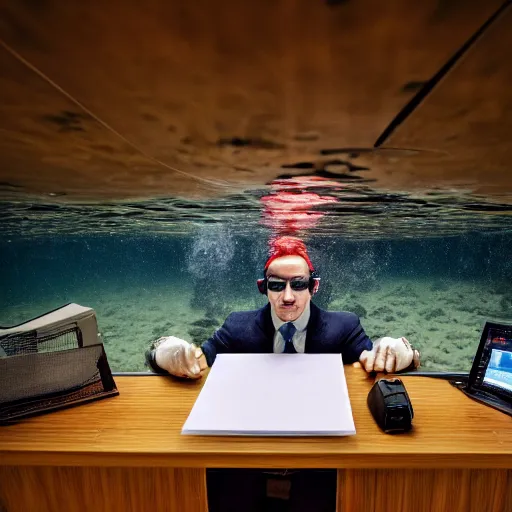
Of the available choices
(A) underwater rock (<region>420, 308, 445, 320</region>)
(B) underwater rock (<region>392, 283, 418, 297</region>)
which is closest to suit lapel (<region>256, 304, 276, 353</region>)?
(B) underwater rock (<region>392, 283, 418, 297</region>)

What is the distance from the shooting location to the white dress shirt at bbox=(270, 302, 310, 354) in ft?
4.81

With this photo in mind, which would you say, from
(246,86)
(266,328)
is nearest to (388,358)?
(266,328)

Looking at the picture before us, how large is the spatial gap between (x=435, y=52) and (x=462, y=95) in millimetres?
206

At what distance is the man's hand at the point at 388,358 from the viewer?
109cm

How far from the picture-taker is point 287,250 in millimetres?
1474

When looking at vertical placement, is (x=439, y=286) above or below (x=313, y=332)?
below

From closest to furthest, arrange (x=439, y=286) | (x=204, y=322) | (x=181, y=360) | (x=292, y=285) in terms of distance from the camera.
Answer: (x=181, y=360) < (x=292, y=285) < (x=204, y=322) < (x=439, y=286)

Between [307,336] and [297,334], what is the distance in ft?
0.16

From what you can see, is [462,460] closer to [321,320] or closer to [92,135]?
[321,320]

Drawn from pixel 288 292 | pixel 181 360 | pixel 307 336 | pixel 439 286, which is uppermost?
pixel 288 292

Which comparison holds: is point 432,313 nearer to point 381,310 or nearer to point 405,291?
point 405,291

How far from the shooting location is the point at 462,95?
0.84 m

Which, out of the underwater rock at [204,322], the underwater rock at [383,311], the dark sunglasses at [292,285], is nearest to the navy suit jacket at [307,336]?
the dark sunglasses at [292,285]

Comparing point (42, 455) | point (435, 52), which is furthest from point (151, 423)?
point (435, 52)
